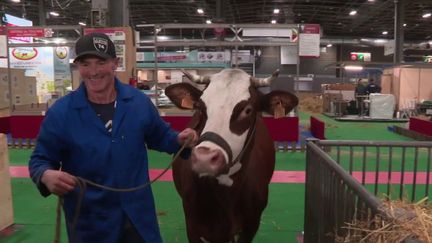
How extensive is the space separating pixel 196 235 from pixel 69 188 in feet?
4.93

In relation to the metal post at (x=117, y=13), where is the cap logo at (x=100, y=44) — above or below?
below

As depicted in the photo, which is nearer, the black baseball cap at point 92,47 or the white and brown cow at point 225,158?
the black baseball cap at point 92,47

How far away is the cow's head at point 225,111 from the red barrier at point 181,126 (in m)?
6.67

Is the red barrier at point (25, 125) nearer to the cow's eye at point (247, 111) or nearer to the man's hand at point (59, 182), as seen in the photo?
the cow's eye at point (247, 111)

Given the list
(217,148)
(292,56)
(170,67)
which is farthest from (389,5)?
(217,148)

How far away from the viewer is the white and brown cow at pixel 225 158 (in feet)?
8.61

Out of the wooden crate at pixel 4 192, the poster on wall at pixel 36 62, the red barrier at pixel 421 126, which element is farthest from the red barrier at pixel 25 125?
the red barrier at pixel 421 126

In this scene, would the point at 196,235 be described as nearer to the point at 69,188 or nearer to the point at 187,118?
the point at 69,188

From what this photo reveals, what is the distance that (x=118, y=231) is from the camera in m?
2.39

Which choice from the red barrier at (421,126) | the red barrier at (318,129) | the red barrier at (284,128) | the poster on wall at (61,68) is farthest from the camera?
the poster on wall at (61,68)

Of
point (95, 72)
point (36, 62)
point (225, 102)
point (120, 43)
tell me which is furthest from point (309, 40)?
point (36, 62)

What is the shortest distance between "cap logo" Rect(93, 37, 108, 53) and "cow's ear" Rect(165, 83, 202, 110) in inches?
45.1

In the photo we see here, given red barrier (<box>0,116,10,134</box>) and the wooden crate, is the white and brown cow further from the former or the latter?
red barrier (<box>0,116,10,134</box>)

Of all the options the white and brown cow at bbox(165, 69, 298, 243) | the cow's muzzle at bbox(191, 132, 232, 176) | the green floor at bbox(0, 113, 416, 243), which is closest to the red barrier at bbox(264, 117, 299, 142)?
the green floor at bbox(0, 113, 416, 243)
